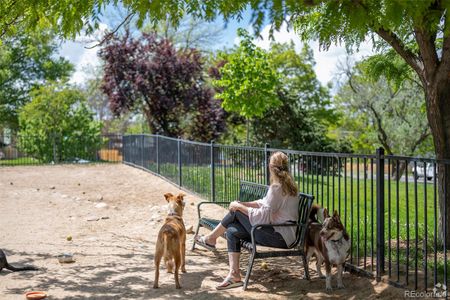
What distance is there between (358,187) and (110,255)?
383cm

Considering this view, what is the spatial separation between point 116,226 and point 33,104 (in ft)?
64.5

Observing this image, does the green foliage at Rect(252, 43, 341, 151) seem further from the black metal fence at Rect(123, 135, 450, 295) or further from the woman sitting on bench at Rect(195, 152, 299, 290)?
the woman sitting on bench at Rect(195, 152, 299, 290)

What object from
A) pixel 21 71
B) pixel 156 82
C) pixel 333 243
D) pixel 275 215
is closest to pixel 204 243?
pixel 275 215

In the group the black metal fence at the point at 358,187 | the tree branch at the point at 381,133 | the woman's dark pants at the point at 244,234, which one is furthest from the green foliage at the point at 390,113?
the woman's dark pants at the point at 244,234

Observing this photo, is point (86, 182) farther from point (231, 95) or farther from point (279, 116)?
point (279, 116)

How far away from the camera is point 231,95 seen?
69.6 feet

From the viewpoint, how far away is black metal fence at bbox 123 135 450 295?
17.4ft

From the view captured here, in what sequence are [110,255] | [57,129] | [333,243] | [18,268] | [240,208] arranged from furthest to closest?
[57,129], [110,255], [18,268], [240,208], [333,243]

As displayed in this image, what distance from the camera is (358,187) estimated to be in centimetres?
571

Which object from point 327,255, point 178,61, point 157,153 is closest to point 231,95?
point 157,153

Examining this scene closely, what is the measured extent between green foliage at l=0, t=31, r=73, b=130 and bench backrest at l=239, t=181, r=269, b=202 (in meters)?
34.5

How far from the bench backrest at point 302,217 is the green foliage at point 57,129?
2180 centimetres

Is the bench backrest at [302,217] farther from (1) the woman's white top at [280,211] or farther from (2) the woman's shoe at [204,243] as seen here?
(2) the woman's shoe at [204,243]

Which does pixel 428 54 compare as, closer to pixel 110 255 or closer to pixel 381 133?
pixel 110 255
